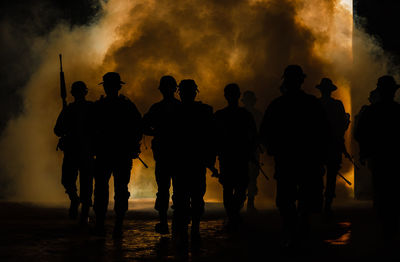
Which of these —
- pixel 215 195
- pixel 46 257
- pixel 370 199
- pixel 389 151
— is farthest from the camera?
pixel 215 195

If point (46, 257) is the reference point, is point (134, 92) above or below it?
above

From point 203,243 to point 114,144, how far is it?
5.36ft

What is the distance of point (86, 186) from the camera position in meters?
8.81

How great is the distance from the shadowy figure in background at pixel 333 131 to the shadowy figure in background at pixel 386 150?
7.25ft

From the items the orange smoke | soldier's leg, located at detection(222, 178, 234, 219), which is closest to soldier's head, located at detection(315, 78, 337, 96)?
soldier's leg, located at detection(222, 178, 234, 219)

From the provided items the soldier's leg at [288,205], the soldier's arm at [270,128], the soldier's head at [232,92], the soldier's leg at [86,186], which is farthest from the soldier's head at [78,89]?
the soldier's leg at [288,205]

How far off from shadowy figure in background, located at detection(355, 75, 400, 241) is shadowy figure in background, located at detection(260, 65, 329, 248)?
3.90 ft

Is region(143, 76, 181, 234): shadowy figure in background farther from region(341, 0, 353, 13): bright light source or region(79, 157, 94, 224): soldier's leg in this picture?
region(341, 0, 353, 13): bright light source

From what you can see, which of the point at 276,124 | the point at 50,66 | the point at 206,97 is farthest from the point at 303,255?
the point at 50,66

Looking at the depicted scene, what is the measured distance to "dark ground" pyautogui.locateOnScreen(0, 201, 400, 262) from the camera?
582 cm

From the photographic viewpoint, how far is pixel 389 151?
724cm

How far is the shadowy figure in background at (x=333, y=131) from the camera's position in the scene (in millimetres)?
9586

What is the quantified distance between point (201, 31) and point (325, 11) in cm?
352

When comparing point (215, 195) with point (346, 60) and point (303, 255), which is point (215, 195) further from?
point (303, 255)
